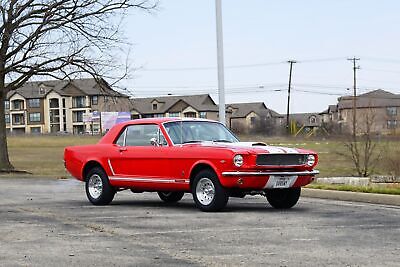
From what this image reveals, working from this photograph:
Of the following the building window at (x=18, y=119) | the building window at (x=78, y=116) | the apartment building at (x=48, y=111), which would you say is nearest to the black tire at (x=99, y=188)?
the apartment building at (x=48, y=111)

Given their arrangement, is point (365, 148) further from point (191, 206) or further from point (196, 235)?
point (196, 235)

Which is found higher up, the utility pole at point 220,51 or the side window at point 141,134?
the utility pole at point 220,51

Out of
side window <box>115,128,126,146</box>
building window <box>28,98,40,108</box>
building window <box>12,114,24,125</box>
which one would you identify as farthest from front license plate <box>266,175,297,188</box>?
building window <box>12,114,24,125</box>

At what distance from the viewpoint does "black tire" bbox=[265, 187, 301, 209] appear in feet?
39.9

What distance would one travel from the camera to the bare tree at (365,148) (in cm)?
3722

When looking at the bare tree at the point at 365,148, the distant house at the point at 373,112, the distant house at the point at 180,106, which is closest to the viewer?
the bare tree at the point at 365,148

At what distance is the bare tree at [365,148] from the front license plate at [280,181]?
25.9m

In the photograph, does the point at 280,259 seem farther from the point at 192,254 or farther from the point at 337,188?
the point at 337,188

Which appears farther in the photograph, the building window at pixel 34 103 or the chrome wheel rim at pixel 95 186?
the building window at pixel 34 103

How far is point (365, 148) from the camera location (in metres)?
37.5

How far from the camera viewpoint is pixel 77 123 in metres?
120

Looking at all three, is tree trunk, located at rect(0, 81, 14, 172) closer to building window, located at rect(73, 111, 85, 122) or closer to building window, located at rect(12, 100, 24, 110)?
building window, located at rect(73, 111, 85, 122)

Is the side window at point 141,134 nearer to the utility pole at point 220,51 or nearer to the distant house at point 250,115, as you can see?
the utility pole at point 220,51

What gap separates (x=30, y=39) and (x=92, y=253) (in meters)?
23.4
